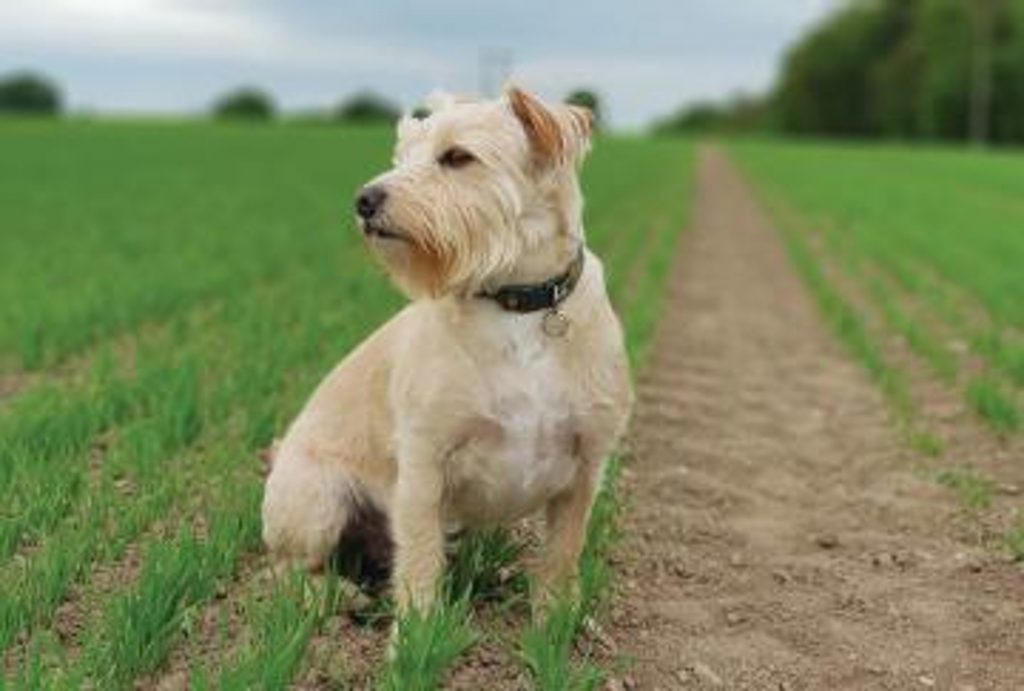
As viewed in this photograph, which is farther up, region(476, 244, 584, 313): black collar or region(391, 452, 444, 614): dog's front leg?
region(476, 244, 584, 313): black collar

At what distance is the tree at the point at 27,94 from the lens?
11462cm

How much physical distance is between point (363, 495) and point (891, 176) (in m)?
38.9

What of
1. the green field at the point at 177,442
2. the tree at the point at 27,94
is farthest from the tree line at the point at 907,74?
the green field at the point at 177,442

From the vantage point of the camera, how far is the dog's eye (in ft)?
14.5

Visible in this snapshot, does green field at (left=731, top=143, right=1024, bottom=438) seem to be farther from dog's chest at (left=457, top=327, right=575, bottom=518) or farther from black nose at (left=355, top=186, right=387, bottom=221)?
black nose at (left=355, top=186, right=387, bottom=221)

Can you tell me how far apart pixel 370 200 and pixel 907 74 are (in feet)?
368

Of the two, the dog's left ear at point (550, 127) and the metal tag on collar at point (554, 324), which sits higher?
the dog's left ear at point (550, 127)

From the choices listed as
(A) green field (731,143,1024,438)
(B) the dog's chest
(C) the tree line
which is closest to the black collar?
(B) the dog's chest

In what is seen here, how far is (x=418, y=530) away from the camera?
4695mm

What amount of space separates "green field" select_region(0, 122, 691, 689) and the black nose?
1.12 m

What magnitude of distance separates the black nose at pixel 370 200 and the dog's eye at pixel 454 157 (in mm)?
227

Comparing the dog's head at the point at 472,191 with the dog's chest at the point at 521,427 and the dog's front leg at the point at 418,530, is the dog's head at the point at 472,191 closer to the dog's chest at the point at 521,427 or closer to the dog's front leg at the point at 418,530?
the dog's chest at the point at 521,427

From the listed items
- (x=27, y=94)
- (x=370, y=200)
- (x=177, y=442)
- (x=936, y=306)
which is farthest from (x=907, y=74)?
(x=370, y=200)

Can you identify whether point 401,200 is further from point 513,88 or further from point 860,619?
point 860,619
